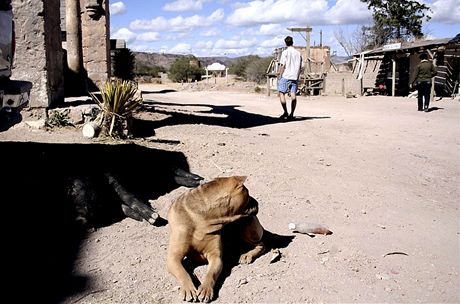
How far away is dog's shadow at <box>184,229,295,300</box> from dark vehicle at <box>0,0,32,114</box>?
8.07 ft

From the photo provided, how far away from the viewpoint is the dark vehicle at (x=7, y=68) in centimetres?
451

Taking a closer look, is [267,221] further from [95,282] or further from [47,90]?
[47,90]

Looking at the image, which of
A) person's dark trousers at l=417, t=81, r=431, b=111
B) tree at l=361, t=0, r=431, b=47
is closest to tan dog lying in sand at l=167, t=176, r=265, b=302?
person's dark trousers at l=417, t=81, r=431, b=111

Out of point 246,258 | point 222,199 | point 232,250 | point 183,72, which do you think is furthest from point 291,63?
point 183,72

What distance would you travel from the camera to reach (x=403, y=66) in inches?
1115

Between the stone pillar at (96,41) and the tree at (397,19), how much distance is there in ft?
107

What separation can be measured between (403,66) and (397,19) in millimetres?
13628

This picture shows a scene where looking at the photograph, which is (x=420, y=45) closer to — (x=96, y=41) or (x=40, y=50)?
(x=96, y=41)

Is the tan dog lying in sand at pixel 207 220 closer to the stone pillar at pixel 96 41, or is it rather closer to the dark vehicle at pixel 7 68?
the dark vehicle at pixel 7 68

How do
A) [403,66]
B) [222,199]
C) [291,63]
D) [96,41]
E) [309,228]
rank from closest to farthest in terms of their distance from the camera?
[222,199] → [309,228] → [291,63] → [96,41] → [403,66]

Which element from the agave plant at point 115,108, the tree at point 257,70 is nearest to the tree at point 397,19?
the tree at point 257,70

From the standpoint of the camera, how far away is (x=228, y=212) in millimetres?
3443

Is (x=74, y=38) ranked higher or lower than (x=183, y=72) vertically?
lower

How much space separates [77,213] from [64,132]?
3.43 meters
